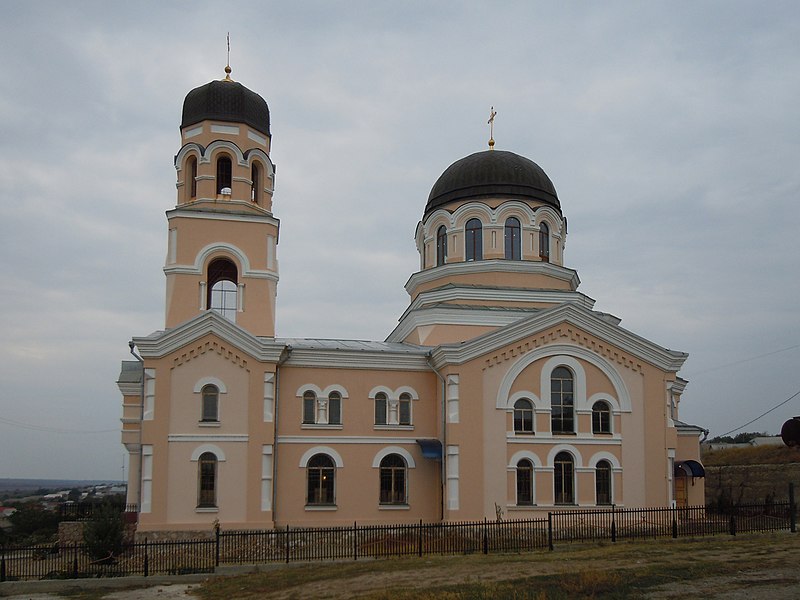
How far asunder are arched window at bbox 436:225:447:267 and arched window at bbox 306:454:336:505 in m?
9.81

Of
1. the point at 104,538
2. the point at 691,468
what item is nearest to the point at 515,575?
the point at 104,538

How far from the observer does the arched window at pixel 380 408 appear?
27000 mm

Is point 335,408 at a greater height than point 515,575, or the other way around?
point 335,408

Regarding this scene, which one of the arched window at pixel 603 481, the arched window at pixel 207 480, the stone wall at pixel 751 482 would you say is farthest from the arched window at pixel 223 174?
the stone wall at pixel 751 482

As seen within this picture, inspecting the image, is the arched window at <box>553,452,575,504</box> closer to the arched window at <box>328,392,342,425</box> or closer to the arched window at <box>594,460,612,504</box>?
the arched window at <box>594,460,612,504</box>

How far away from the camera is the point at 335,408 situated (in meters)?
26.7

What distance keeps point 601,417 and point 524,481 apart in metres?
3.34

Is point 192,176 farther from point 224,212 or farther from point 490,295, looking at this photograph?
point 490,295

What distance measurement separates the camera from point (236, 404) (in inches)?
992

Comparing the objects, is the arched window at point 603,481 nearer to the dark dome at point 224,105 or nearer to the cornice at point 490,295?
the cornice at point 490,295

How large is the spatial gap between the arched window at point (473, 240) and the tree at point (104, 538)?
16320mm

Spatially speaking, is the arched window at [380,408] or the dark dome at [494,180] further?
the dark dome at [494,180]

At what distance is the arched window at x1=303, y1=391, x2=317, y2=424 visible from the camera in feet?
86.6

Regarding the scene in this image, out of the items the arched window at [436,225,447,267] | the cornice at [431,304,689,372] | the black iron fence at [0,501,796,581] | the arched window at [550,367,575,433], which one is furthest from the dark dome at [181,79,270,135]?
the black iron fence at [0,501,796,581]
